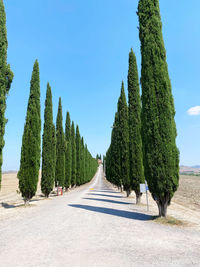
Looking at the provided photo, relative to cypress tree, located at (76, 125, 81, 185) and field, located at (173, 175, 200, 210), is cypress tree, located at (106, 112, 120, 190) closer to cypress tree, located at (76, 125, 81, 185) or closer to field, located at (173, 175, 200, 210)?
field, located at (173, 175, 200, 210)

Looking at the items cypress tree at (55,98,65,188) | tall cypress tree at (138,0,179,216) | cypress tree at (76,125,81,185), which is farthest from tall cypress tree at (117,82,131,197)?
cypress tree at (76,125,81,185)

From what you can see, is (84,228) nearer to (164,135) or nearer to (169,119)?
(164,135)

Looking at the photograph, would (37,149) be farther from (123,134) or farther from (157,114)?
(123,134)

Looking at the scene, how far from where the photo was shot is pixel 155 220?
9.23 metres

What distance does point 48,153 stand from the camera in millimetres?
21281

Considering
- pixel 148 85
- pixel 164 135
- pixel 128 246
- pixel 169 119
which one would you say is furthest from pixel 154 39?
pixel 128 246

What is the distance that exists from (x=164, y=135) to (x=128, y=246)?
19.3 ft

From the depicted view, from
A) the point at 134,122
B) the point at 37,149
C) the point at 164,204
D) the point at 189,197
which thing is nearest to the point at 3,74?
the point at 37,149

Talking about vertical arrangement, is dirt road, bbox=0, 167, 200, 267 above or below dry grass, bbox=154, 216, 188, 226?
above

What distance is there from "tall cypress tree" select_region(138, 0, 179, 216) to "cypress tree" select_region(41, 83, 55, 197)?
44.0ft

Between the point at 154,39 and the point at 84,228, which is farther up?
the point at 154,39

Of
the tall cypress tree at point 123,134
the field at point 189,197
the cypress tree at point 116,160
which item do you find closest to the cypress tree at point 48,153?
the tall cypress tree at point 123,134

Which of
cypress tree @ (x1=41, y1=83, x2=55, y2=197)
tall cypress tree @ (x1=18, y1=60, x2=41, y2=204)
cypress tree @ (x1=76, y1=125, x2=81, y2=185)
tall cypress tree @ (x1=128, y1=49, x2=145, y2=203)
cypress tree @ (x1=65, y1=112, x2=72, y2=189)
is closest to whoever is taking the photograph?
tall cypress tree @ (x1=18, y1=60, x2=41, y2=204)

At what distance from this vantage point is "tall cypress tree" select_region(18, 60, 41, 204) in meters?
15.0
